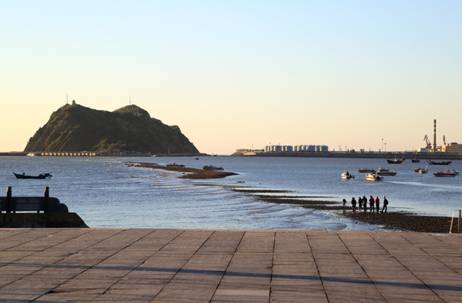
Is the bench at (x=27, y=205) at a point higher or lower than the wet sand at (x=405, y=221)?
higher

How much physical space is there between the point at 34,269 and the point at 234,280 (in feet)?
14.3

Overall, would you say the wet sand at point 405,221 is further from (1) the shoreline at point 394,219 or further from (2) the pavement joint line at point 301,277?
(2) the pavement joint line at point 301,277

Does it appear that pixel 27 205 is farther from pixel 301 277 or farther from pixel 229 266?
pixel 301 277

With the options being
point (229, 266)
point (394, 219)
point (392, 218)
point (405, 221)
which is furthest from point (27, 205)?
point (392, 218)

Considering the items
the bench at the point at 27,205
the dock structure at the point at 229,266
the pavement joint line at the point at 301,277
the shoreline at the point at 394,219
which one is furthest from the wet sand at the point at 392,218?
the pavement joint line at the point at 301,277

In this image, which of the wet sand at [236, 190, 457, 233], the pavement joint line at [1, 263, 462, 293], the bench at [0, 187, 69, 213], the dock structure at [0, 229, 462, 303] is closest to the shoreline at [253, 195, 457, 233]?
the wet sand at [236, 190, 457, 233]

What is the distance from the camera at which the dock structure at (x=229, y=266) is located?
13.1 metres

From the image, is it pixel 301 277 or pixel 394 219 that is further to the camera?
pixel 394 219

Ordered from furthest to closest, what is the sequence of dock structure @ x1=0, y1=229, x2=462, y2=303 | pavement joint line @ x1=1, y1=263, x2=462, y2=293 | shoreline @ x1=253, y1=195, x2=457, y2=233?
shoreline @ x1=253, y1=195, x2=457, y2=233 < pavement joint line @ x1=1, y1=263, x2=462, y2=293 < dock structure @ x1=0, y1=229, x2=462, y2=303

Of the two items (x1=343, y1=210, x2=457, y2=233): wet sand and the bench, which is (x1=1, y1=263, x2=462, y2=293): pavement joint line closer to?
the bench

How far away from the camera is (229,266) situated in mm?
16031

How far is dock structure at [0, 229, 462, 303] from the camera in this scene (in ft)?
43.0

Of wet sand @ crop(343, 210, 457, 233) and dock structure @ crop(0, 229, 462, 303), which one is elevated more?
dock structure @ crop(0, 229, 462, 303)

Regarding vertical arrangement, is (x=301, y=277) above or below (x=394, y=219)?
above
